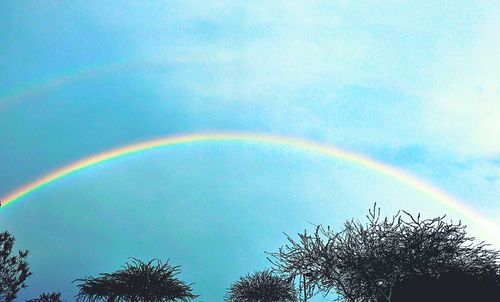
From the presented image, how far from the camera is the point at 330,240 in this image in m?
21.5

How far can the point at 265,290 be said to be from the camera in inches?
1715

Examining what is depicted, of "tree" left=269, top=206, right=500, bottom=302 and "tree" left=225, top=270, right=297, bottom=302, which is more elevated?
"tree" left=225, top=270, right=297, bottom=302

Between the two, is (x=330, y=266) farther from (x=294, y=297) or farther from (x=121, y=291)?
(x=294, y=297)

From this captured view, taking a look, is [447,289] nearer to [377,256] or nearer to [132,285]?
[377,256]

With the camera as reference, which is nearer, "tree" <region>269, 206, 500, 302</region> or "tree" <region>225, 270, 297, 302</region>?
"tree" <region>269, 206, 500, 302</region>

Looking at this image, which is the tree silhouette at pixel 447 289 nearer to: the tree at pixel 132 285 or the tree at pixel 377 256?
the tree at pixel 377 256

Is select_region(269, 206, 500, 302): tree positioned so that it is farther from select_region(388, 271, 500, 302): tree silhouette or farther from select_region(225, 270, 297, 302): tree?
select_region(225, 270, 297, 302): tree

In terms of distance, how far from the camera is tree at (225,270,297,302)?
43375 mm

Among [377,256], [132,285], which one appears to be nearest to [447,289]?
[377,256]

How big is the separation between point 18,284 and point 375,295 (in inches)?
1016

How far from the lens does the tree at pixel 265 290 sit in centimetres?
4338

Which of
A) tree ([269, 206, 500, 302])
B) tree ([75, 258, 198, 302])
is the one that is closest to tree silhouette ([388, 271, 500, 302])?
tree ([269, 206, 500, 302])

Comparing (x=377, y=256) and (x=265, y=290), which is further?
(x=265, y=290)

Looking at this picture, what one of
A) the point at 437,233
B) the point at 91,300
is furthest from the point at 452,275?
the point at 91,300
